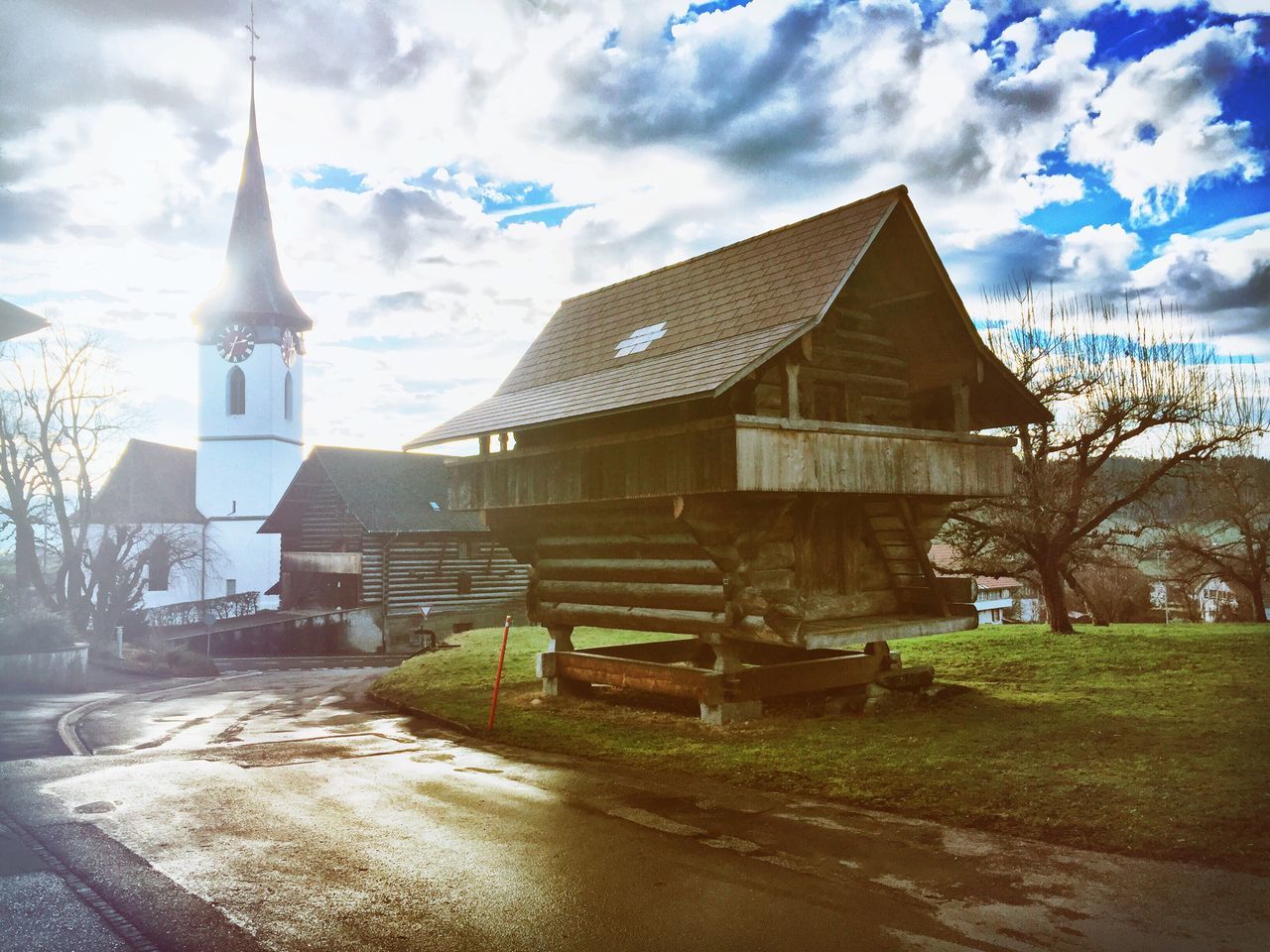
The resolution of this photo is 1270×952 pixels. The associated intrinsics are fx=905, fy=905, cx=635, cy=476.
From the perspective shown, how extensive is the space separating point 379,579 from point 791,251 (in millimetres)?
28576

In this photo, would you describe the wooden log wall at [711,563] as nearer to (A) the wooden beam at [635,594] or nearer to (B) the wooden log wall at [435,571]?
(A) the wooden beam at [635,594]

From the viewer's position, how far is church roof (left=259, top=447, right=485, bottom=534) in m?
37.7

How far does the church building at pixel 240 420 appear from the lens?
167 ft

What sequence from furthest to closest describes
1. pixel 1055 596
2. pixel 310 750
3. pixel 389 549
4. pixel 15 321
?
pixel 389 549 < pixel 1055 596 < pixel 15 321 < pixel 310 750

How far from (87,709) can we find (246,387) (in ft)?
130

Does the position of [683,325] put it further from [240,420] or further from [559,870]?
[240,420]

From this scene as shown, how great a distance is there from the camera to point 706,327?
12883mm

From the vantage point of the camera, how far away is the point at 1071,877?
5840 mm

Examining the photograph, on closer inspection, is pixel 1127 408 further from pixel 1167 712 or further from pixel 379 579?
pixel 379 579

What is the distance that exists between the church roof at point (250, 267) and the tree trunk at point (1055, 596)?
1765 inches

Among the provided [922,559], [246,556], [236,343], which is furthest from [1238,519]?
[236,343]

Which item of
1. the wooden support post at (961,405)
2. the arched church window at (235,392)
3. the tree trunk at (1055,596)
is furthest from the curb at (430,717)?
the arched church window at (235,392)

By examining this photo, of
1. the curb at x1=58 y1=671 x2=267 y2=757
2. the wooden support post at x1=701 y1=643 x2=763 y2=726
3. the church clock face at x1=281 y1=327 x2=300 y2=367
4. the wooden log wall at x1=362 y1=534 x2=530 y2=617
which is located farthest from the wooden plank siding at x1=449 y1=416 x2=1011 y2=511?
the church clock face at x1=281 y1=327 x2=300 y2=367

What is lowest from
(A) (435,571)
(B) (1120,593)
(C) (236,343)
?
(B) (1120,593)
